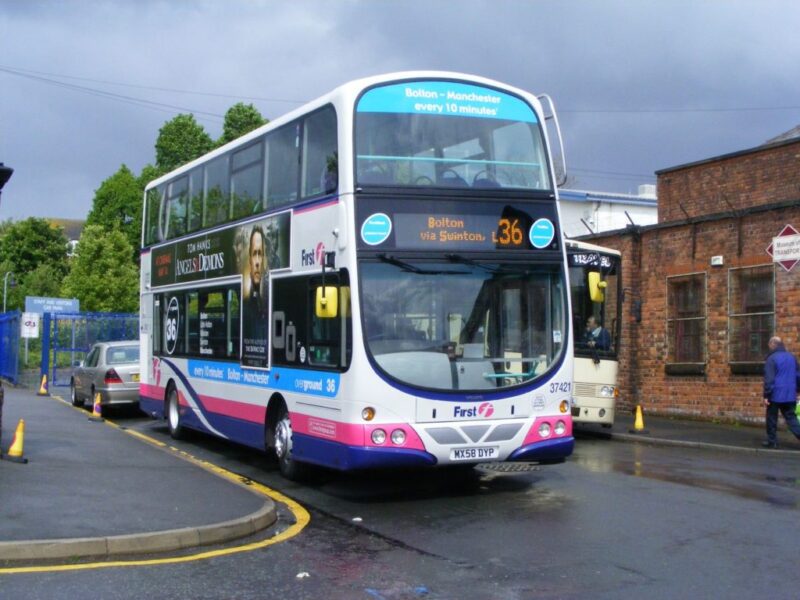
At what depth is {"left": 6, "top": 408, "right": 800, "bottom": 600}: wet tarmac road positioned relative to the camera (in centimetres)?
673

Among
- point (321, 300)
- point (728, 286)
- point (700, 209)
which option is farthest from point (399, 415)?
point (700, 209)

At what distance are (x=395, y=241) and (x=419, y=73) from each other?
191 cm

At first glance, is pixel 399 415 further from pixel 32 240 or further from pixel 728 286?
pixel 32 240

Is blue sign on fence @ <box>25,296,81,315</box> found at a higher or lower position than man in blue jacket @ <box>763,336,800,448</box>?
higher

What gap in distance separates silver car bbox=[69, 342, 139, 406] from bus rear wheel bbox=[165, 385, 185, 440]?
371 cm

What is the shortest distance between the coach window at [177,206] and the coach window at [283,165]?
3.80 metres

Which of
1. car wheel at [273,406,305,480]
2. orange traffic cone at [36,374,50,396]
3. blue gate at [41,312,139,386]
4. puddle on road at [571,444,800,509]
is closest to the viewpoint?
puddle on road at [571,444,800,509]

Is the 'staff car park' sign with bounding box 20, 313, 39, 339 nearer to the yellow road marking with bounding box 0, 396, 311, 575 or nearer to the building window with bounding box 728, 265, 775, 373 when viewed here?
the building window with bounding box 728, 265, 775, 373

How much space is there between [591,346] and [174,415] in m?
7.34

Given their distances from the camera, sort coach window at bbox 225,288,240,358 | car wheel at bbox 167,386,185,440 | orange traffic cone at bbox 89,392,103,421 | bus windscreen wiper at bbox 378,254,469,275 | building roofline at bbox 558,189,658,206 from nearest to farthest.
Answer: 1. bus windscreen wiper at bbox 378,254,469,275
2. coach window at bbox 225,288,240,358
3. car wheel at bbox 167,386,185,440
4. orange traffic cone at bbox 89,392,103,421
5. building roofline at bbox 558,189,658,206

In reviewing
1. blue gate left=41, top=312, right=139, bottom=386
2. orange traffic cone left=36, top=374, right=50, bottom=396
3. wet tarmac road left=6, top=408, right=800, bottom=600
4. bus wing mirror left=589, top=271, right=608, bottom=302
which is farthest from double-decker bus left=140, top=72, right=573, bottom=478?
blue gate left=41, top=312, right=139, bottom=386

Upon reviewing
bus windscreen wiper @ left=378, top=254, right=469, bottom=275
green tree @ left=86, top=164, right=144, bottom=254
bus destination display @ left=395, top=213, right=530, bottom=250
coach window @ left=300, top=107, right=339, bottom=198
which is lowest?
bus windscreen wiper @ left=378, top=254, right=469, bottom=275

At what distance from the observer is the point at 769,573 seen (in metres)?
7.17

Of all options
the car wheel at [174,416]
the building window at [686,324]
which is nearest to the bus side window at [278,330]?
the car wheel at [174,416]
